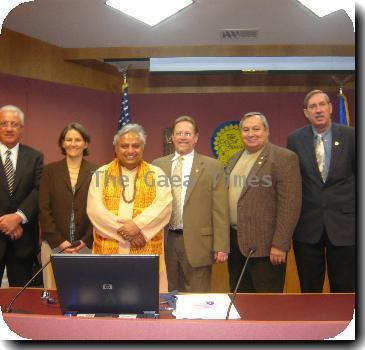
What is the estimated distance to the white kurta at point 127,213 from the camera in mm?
2500

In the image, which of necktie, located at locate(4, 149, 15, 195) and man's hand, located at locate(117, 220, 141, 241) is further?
necktie, located at locate(4, 149, 15, 195)

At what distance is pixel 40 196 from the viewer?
268 centimetres

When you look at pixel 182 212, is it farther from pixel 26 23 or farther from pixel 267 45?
pixel 26 23

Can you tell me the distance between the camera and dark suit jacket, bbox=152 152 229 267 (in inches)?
104

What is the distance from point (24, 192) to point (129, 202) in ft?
2.12

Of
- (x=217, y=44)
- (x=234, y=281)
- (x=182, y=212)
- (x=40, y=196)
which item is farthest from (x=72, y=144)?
(x=234, y=281)

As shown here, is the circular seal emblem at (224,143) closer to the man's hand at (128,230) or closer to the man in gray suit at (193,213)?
the man in gray suit at (193,213)

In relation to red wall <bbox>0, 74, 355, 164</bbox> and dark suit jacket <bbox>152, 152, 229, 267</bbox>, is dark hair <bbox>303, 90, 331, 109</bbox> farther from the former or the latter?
dark suit jacket <bbox>152, 152, 229, 267</bbox>

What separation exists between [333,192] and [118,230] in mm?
1241

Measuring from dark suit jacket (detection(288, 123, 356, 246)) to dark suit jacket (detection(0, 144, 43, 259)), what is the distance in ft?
5.07

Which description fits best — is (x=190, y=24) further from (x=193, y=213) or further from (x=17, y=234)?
(x=17, y=234)

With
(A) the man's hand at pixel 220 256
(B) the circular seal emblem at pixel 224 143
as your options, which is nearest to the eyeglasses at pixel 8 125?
(B) the circular seal emblem at pixel 224 143

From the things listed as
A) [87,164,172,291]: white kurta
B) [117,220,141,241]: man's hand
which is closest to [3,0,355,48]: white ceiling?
[87,164,172,291]: white kurta

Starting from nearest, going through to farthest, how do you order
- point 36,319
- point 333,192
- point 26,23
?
1. point 36,319
2. point 26,23
3. point 333,192
